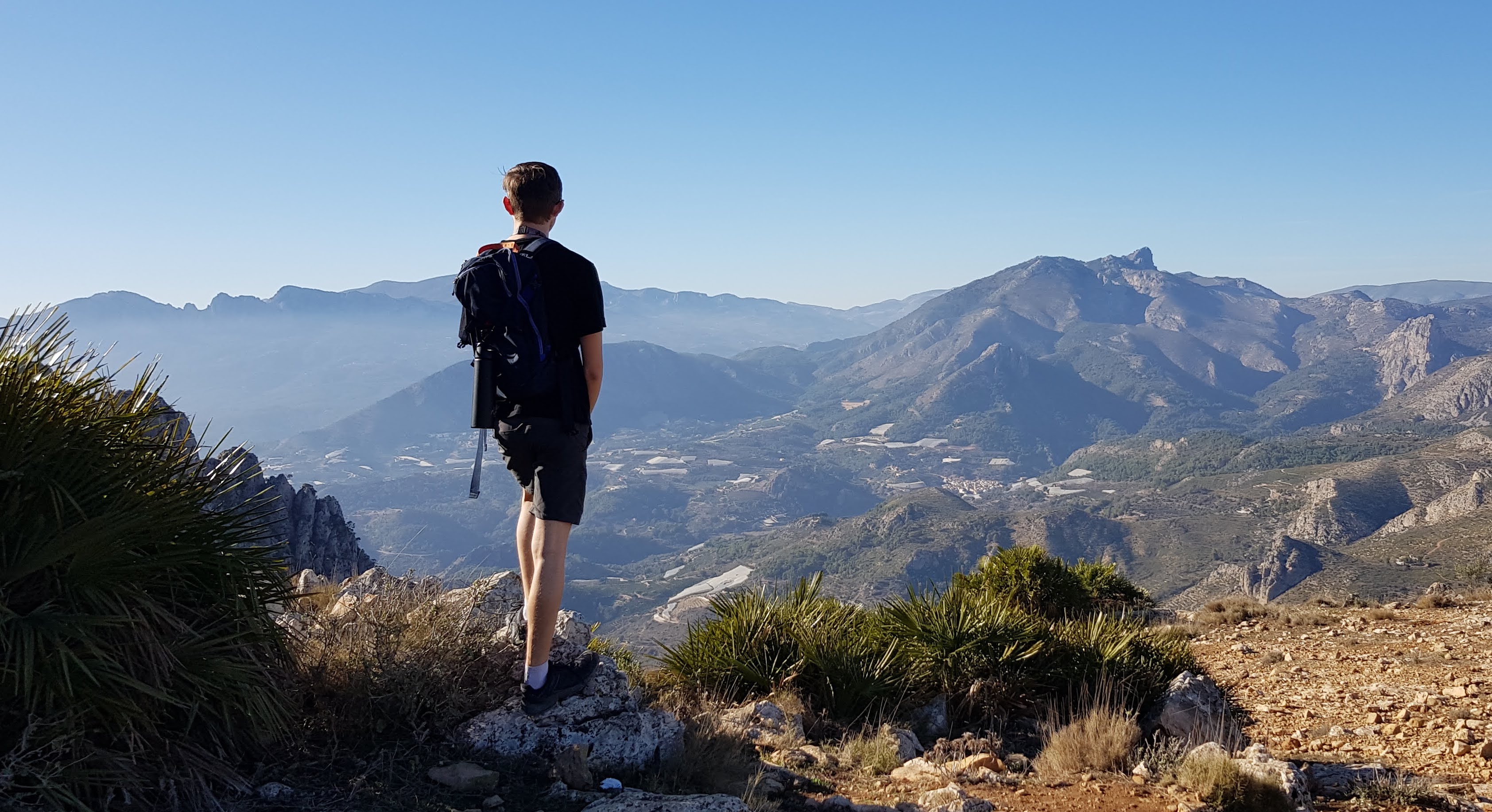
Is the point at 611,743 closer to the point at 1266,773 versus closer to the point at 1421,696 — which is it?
the point at 1266,773

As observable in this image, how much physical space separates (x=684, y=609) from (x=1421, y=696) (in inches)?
3465

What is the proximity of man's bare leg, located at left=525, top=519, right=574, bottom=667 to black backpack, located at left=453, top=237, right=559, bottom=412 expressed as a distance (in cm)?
55

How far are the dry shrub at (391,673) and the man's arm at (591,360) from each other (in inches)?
59.6

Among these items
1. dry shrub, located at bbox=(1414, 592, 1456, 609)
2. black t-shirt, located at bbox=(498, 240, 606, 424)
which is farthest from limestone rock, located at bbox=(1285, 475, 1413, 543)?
black t-shirt, located at bbox=(498, 240, 606, 424)

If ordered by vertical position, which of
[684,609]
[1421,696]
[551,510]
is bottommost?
[684,609]

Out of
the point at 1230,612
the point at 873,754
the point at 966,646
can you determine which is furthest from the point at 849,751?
the point at 1230,612

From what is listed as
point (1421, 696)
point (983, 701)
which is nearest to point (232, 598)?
point (983, 701)

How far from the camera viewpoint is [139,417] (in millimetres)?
3691

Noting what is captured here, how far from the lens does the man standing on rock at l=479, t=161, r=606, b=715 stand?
3906 millimetres

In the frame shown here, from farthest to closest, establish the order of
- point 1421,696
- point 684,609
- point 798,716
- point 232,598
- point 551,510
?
point 684,609, point 1421,696, point 798,716, point 551,510, point 232,598

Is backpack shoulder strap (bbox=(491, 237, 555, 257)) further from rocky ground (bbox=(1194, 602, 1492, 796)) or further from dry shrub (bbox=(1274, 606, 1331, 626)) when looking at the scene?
dry shrub (bbox=(1274, 606, 1331, 626))

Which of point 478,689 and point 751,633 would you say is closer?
point 478,689

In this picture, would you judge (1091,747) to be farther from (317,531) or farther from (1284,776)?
(317,531)

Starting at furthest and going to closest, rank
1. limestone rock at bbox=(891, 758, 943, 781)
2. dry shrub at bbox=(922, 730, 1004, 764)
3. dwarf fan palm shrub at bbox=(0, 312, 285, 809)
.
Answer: dry shrub at bbox=(922, 730, 1004, 764) < limestone rock at bbox=(891, 758, 943, 781) < dwarf fan palm shrub at bbox=(0, 312, 285, 809)
